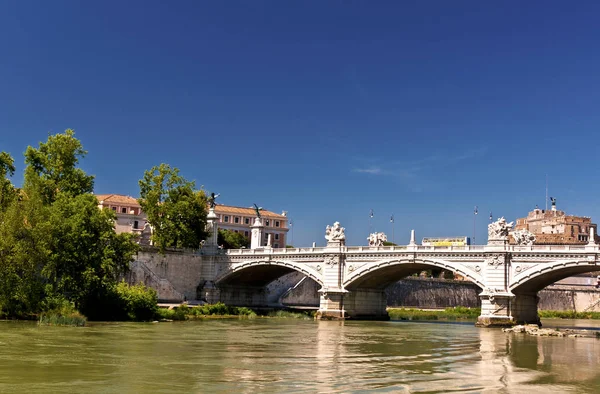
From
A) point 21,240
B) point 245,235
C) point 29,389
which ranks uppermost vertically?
point 245,235

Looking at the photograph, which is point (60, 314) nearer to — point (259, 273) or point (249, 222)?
point (259, 273)

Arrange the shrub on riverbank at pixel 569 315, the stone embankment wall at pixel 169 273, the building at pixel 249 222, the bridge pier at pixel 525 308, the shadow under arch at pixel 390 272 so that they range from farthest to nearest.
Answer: the building at pixel 249 222 < the shrub on riverbank at pixel 569 315 < the stone embankment wall at pixel 169 273 < the shadow under arch at pixel 390 272 < the bridge pier at pixel 525 308

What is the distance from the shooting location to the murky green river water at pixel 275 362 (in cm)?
1853

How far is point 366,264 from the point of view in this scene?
55781mm

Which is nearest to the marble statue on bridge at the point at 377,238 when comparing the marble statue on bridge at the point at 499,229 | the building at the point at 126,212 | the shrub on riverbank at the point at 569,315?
the marble statue on bridge at the point at 499,229

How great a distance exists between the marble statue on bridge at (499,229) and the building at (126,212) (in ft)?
193

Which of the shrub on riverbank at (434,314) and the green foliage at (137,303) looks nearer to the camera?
the green foliage at (137,303)

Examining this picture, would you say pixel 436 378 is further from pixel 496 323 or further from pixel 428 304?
pixel 428 304

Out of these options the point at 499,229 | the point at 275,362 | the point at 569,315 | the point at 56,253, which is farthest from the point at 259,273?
the point at 275,362

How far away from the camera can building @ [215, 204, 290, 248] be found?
112 meters

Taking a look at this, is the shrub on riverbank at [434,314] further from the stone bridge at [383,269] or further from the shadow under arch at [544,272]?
the shadow under arch at [544,272]

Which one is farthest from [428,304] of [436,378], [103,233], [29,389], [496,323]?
[29,389]

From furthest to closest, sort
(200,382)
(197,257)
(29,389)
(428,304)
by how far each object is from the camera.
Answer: (428,304) → (197,257) → (200,382) → (29,389)

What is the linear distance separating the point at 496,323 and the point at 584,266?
23.3 ft
